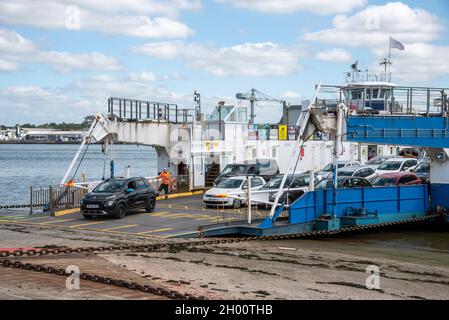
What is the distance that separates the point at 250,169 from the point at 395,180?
8.00 meters

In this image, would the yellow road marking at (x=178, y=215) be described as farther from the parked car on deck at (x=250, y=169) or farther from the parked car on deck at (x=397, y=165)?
the parked car on deck at (x=397, y=165)

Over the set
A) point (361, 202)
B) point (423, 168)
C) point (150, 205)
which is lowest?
point (150, 205)

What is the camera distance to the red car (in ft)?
82.9

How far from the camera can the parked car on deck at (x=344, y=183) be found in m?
22.3

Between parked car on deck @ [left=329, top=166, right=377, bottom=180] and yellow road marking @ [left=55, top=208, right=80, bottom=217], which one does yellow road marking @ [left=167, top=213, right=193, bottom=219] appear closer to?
yellow road marking @ [left=55, top=208, right=80, bottom=217]

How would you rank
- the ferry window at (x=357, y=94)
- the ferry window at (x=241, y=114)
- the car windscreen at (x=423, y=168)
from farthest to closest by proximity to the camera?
the ferry window at (x=241, y=114)
the ferry window at (x=357, y=94)
the car windscreen at (x=423, y=168)

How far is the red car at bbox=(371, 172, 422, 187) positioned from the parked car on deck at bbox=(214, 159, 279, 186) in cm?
700

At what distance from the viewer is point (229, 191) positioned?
2525cm

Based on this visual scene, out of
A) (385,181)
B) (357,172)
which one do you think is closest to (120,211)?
(385,181)

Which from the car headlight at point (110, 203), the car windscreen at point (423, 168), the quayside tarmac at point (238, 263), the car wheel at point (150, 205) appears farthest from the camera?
the car windscreen at point (423, 168)

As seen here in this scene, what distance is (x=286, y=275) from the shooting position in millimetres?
12766

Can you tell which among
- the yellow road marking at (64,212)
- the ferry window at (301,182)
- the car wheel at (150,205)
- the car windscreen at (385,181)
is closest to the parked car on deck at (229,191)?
the ferry window at (301,182)

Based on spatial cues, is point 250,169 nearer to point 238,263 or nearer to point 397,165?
point 397,165

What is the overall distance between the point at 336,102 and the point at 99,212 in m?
9.61
